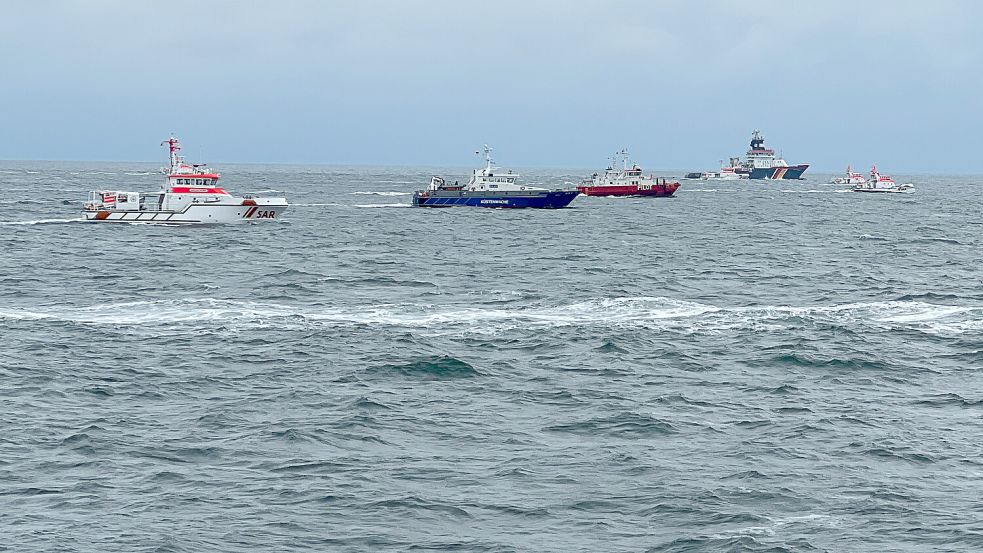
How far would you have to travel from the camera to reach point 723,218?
450ft

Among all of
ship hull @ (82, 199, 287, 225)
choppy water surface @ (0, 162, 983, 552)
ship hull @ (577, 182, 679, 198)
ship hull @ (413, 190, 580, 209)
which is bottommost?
choppy water surface @ (0, 162, 983, 552)

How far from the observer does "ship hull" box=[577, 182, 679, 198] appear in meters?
190

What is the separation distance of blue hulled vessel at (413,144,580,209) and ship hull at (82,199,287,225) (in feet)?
141

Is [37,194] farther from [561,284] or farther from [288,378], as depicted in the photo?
[288,378]

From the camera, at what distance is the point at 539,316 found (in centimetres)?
4809

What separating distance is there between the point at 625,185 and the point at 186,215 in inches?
4096

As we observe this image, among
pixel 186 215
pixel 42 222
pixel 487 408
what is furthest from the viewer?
pixel 42 222

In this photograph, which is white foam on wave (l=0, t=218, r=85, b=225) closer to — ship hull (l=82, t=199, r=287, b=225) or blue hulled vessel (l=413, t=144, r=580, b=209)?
ship hull (l=82, t=199, r=287, b=225)

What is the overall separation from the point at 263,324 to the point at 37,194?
141 meters

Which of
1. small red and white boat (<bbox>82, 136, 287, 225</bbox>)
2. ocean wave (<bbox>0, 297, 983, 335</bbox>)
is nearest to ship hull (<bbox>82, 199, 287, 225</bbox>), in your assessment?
small red and white boat (<bbox>82, 136, 287, 225</bbox>)

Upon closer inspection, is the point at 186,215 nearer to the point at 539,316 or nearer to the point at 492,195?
the point at 492,195

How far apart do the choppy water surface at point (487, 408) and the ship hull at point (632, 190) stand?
401 feet

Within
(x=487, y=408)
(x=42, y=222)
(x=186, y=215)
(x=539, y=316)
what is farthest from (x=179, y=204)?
(x=487, y=408)

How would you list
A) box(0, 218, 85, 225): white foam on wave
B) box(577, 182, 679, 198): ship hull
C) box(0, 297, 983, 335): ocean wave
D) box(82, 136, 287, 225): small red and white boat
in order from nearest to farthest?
1. box(0, 297, 983, 335): ocean wave
2. box(82, 136, 287, 225): small red and white boat
3. box(0, 218, 85, 225): white foam on wave
4. box(577, 182, 679, 198): ship hull
